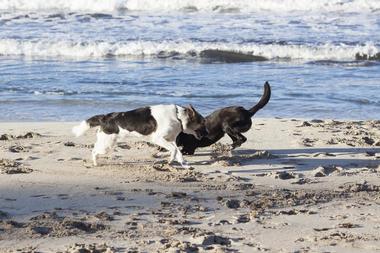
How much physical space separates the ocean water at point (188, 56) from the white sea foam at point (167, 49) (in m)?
0.02

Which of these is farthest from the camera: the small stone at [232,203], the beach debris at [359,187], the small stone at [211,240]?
the beach debris at [359,187]

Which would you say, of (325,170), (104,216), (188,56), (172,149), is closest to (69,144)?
(172,149)

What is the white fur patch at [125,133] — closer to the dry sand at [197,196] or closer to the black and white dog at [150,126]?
the black and white dog at [150,126]

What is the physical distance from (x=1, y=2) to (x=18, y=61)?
10.5 meters

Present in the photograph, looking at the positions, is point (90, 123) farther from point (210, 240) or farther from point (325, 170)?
point (210, 240)

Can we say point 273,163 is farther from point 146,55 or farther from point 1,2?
point 1,2

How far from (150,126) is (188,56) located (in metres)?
9.36

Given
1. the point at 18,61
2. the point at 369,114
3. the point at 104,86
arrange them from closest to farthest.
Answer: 1. the point at 369,114
2. the point at 104,86
3. the point at 18,61

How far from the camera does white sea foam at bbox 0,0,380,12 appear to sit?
23406 millimetres

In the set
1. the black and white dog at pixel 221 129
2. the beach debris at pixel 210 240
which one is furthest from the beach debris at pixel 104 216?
the black and white dog at pixel 221 129

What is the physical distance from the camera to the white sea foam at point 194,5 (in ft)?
76.8

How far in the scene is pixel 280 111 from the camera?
33.8 feet

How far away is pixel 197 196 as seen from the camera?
228 inches

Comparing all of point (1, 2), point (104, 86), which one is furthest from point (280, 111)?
point (1, 2)
